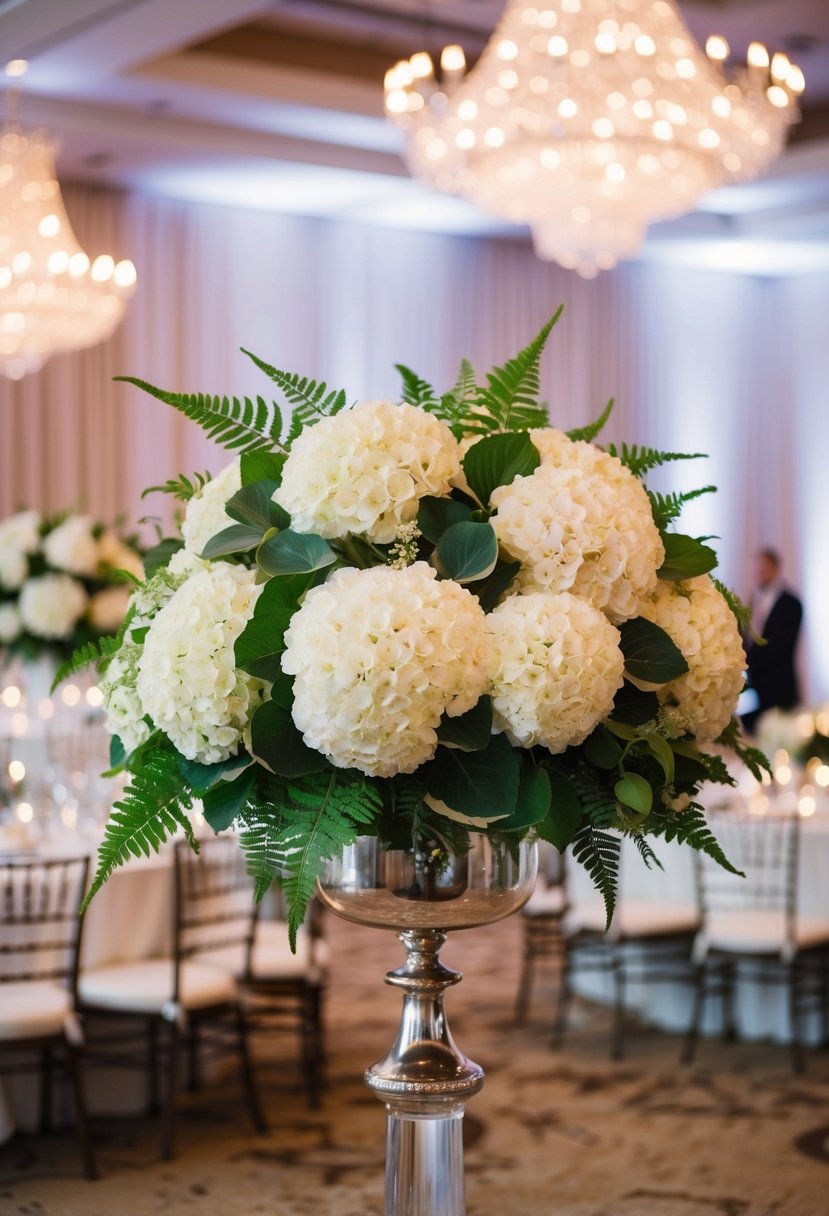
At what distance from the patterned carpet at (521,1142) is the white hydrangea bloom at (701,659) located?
3.28 metres

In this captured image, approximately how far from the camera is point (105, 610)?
7.46 metres

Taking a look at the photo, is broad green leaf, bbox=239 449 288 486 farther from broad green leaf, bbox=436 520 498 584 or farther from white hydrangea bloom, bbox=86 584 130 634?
white hydrangea bloom, bbox=86 584 130 634

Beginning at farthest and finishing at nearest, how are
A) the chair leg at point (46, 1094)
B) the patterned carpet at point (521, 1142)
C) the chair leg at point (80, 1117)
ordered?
the chair leg at point (46, 1094) → the chair leg at point (80, 1117) → the patterned carpet at point (521, 1142)

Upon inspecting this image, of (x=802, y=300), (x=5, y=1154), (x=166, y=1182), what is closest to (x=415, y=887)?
(x=166, y=1182)

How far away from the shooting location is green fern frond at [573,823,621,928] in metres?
1.73

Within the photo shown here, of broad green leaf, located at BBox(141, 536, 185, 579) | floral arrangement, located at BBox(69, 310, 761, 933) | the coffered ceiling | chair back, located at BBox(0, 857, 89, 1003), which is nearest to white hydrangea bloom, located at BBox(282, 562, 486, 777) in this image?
floral arrangement, located at BBox(69, 310, 761, 933)

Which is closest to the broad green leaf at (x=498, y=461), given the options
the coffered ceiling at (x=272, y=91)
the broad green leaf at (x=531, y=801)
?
the broad green leaf at (x=531, y=801)

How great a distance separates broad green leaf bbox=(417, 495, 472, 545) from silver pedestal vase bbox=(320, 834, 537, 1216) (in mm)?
331

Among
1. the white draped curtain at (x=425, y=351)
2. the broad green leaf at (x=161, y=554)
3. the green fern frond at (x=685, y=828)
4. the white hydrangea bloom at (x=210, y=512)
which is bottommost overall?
the green fern frond at (x=685, y=828)

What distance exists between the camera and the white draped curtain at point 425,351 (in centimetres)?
1158

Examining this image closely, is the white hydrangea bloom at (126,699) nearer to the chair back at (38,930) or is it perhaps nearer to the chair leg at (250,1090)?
the chair back at (38,930)

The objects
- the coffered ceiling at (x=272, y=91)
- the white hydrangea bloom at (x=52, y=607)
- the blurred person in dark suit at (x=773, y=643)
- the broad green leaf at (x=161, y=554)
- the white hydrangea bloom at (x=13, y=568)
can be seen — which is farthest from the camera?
the blurred person in dark suit at (x=773, y=643)

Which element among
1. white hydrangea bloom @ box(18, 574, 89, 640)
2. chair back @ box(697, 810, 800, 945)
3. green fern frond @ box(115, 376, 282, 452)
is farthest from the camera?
white hydrangea bloom @ box(18, 574, 89, 640)

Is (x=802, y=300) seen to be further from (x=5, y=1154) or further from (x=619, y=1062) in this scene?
(x=5, y=1154)
